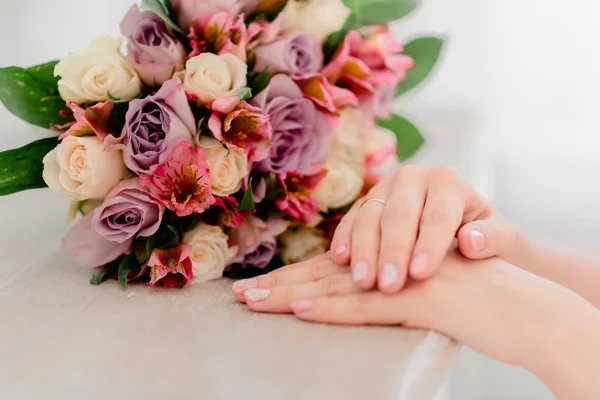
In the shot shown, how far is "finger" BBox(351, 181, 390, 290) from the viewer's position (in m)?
0.63

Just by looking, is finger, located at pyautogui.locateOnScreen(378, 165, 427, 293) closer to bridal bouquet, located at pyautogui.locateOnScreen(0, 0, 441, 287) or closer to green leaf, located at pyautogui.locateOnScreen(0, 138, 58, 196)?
bridal bouquet, located at pyautogui.locateOnScreen(0, 0, 441, 287)

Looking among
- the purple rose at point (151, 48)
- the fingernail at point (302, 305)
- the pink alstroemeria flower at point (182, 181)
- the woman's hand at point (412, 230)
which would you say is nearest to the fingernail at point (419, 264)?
Result: the woman's hand at point (412, 230)

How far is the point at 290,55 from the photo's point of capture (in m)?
0.72

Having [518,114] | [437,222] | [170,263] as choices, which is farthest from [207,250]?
[518,114]

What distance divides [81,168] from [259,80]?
210 mm

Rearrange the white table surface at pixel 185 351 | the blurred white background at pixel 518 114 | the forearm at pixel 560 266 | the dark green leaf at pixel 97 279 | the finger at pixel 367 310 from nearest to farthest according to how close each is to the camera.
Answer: the white table surface at pixel 185 351
the finger at pixel 367 310
the dark green leaf at pixel 97 279
the forearm at pixel 560 266
the blurred white background at pixel 518 114

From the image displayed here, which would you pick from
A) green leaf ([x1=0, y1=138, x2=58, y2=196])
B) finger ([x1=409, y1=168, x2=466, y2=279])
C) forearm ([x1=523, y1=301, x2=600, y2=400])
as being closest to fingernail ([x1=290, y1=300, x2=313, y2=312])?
finger ([x1=409, y1=168, x2=466, y2=279])

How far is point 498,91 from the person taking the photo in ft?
3.90

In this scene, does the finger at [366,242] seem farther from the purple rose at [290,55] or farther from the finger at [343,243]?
the purple rose at [290,55]

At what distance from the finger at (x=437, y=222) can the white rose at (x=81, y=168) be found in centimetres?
32

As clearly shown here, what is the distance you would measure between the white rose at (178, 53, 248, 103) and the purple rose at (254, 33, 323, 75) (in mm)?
54

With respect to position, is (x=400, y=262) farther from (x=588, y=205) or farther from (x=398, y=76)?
(x=588, y=205)

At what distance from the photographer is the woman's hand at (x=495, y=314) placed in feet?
1.99

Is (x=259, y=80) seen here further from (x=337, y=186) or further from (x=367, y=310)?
(x=367, y=310)
